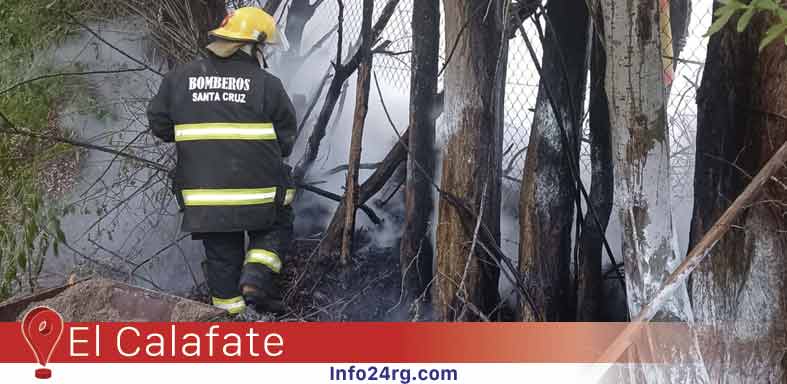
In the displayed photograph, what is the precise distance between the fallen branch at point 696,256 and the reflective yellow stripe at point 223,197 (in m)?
1.91

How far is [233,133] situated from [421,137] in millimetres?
1089

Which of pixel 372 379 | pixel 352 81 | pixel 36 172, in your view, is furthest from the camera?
pixel 352 81

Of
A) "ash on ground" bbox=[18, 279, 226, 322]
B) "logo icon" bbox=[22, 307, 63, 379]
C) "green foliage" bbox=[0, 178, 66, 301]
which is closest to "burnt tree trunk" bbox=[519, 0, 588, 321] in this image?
"ash on ground" bbox=[18, 279, 226, 322]

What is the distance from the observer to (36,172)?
5062 millimetres

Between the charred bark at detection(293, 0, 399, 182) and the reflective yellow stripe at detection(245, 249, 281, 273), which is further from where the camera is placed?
the charred bark at detection(293, 0, 399, 182)

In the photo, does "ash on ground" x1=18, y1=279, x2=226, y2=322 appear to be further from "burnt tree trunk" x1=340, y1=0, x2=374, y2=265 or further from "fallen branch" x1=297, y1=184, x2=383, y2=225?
"fallen branch" x1=297, y1=184, x2=383, y2=225

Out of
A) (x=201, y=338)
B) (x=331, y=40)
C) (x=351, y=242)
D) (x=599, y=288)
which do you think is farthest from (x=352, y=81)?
(x=201, y=338)

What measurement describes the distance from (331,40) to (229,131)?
6.72 ft

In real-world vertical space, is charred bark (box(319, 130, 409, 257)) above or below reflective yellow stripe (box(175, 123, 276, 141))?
below

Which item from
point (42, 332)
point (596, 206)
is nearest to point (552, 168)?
point (596, 206)

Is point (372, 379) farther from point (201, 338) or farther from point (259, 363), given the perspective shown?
point (201, 338)

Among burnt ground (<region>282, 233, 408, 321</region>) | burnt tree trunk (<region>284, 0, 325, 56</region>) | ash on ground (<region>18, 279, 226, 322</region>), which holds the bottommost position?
burnt ground (<region>282, 233, 408, 321</region>)

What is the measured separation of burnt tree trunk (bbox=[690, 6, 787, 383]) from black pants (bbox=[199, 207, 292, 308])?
204 centimetres

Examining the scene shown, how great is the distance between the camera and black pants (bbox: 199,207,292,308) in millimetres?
4504
